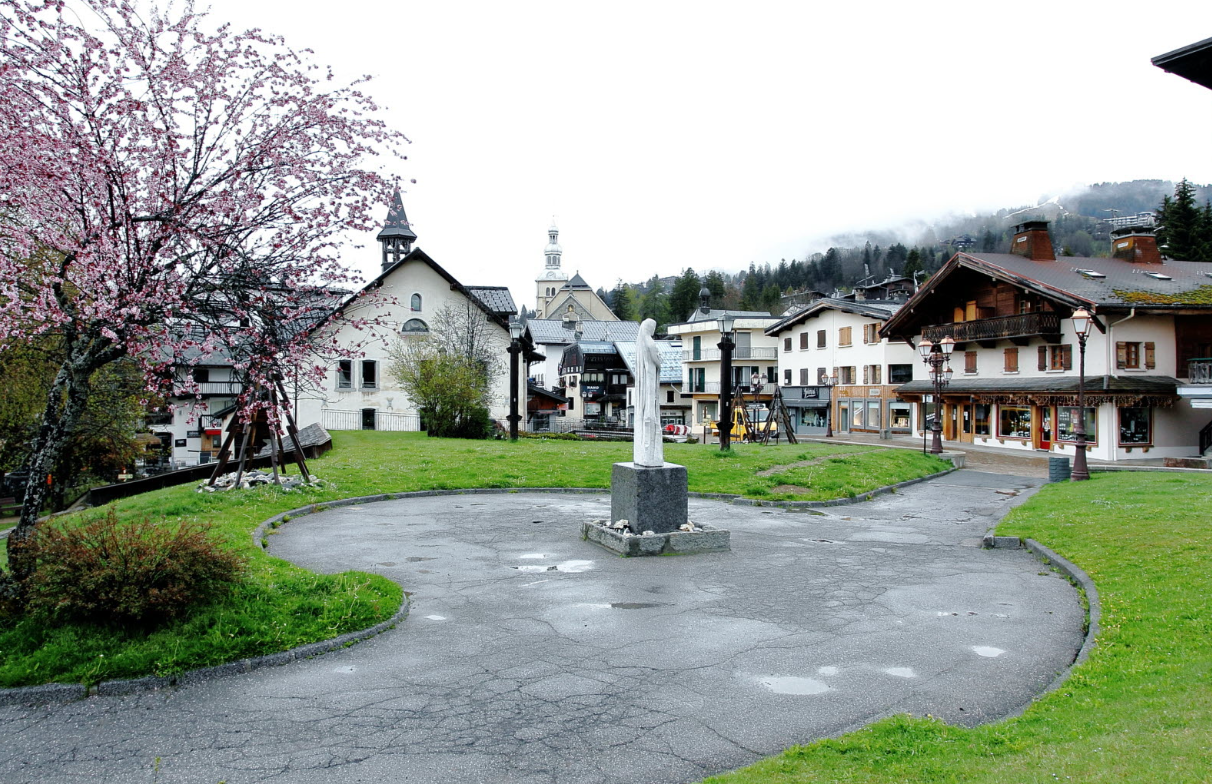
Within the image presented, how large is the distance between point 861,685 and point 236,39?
28.4 feet

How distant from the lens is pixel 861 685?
6270 millimetres

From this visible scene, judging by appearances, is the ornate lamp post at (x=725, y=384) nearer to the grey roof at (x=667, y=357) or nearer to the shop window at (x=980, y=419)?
the shop window at (x=980, y=419)

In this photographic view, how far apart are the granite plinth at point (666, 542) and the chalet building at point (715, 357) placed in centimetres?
5575

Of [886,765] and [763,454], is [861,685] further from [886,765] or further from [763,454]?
[763,454]

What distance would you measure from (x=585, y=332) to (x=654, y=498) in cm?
8352

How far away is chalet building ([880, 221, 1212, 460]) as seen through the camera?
107ft

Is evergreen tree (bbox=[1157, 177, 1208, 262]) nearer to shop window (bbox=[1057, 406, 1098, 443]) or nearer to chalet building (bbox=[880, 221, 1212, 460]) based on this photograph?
chalet building (bbox=[880, 221, 1212, 460])

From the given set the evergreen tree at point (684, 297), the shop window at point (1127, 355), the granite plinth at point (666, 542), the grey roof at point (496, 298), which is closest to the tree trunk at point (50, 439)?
the granite plinth at point (666, 542)

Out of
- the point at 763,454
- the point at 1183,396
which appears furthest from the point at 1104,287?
the point at 763,454

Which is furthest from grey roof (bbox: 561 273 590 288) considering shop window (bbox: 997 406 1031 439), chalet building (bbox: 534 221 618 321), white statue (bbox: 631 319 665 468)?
white statue (bbox: 631 319 665 468)

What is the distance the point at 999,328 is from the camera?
38.3 metres

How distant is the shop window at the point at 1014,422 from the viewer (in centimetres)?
3828

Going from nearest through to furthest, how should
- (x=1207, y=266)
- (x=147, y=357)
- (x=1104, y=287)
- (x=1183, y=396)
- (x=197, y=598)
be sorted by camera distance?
(x=197, y=598), (x=147, y=357), (x=1183, y=396), (x=1104, y=287), (x=1207, y=266)

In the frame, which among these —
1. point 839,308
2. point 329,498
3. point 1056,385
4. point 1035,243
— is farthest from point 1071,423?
point 329,498
